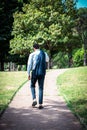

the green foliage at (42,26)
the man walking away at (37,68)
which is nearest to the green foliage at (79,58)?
the green foliage at (42,26)

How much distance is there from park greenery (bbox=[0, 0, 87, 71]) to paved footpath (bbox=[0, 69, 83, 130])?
27.3 m

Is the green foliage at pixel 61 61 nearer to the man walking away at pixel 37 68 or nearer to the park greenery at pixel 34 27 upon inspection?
the park greenery at pixel 34 27

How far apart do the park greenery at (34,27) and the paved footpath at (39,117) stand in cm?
2731

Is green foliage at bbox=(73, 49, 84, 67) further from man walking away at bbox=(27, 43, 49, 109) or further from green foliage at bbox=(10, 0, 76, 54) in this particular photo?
man walking away at bbox=(27, 43, 49, 109)

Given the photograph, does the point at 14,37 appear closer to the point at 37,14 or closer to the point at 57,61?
the point at 37,14

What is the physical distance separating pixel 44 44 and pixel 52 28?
248 centimetres

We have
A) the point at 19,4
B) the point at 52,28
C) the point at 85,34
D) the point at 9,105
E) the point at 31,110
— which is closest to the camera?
the point at 31,110

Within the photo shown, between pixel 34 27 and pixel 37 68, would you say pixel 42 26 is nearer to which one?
pixel 34 27

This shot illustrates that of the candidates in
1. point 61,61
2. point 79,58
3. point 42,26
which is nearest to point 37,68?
point 42,26

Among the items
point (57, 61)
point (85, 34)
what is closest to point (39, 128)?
point (85, 34)

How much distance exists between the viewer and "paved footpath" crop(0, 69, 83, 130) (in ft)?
25.0

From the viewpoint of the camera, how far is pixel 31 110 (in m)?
9.53

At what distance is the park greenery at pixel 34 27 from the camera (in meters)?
38.5

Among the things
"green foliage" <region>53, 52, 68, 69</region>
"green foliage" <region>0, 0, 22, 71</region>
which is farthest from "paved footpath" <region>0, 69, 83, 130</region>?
"green foliage" <region>53, 52, 68, 69</region>
